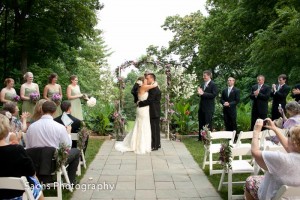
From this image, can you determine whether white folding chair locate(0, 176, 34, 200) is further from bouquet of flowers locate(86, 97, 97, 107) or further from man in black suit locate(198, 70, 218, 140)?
man in black suit locate(198, 70, 218, 140)

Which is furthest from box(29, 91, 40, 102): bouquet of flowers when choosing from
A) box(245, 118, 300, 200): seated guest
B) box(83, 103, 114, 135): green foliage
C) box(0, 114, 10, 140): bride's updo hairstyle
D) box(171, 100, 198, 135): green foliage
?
box(245, 118, 300, 200): seated guest

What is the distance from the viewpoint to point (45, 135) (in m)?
5.26

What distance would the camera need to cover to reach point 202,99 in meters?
10.6

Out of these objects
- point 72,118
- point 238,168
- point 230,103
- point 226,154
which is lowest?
point 238,168

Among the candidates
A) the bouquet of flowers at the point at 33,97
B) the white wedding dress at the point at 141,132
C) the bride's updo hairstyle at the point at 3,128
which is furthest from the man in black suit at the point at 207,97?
the bride's updo hairstyle at the point at 3,128

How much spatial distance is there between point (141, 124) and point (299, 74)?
537cm

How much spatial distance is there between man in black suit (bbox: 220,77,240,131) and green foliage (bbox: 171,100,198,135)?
1674mm

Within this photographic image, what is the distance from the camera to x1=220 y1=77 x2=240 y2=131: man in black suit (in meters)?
10.3

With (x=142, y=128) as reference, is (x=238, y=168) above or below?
below

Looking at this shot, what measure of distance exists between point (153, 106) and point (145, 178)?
125 inches

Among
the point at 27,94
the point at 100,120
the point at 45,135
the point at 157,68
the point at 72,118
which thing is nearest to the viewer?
the point at 45,135

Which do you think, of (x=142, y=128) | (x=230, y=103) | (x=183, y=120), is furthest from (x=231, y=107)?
(x=142, y=128)

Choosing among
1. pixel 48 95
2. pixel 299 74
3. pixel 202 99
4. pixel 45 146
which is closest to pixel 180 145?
pixel 202 99

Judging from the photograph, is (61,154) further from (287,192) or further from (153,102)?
(153,102)
